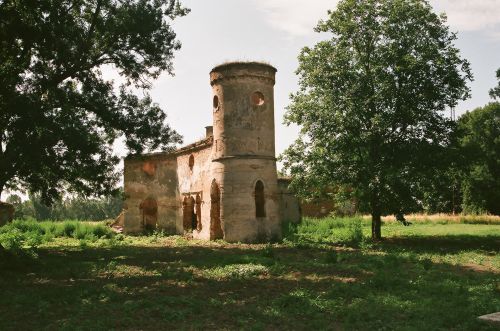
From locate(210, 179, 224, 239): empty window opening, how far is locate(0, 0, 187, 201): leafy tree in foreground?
5348 millimetres

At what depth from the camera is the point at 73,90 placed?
17359mm

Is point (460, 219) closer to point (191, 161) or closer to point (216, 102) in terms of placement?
point (191, 161)

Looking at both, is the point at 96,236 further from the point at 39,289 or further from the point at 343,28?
the point at 343,28

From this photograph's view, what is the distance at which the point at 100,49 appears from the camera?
1753 centimetres

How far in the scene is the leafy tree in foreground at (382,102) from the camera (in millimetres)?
19484

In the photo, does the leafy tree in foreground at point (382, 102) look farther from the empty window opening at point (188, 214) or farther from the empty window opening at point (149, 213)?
the empty window opening at point (149, 213)

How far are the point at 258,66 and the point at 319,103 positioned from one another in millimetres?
3499

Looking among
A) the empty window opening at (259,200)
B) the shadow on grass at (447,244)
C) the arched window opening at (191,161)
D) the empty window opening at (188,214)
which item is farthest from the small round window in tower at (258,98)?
the shadow on grass at (447,244)

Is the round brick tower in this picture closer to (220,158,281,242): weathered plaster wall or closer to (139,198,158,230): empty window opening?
(220,158,281,242): weathered plaster wall

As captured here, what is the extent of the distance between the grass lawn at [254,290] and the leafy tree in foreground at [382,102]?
3.54m

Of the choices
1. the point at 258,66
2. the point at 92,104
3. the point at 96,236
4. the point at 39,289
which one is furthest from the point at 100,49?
the point at 96,236

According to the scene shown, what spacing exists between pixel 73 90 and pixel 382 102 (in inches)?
507

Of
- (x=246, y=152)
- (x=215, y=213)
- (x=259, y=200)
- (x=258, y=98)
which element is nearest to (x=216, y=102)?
(x=258, y=98)

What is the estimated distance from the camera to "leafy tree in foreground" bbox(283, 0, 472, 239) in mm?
19484
